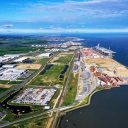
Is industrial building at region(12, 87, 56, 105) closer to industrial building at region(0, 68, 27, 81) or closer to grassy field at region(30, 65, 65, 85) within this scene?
grassy field at region(30, 65, 65, 85)

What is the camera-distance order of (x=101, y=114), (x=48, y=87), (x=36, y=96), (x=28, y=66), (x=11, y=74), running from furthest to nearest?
(x=28, y=66) → (x=11, y=74) → (x=48, y=87) → (x=36, y=96) → (x=101, y=114)

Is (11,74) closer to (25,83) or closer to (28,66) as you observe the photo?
(25,83)

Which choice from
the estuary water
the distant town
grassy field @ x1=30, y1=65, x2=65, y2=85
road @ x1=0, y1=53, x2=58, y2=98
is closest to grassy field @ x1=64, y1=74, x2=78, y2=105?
the distant town

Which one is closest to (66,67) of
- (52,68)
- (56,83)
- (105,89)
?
(52,68)

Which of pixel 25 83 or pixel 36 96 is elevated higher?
pixel 25 83

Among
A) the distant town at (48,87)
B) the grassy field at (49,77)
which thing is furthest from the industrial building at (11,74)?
the grassy field at (49,77)

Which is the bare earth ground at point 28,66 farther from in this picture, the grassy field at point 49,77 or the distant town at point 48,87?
the grassy field at point 49,77

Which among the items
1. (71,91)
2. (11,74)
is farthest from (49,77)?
(71,91)

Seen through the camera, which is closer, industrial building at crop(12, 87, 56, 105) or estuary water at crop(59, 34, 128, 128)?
estuary water at crop(59, 34, 128, 128)
